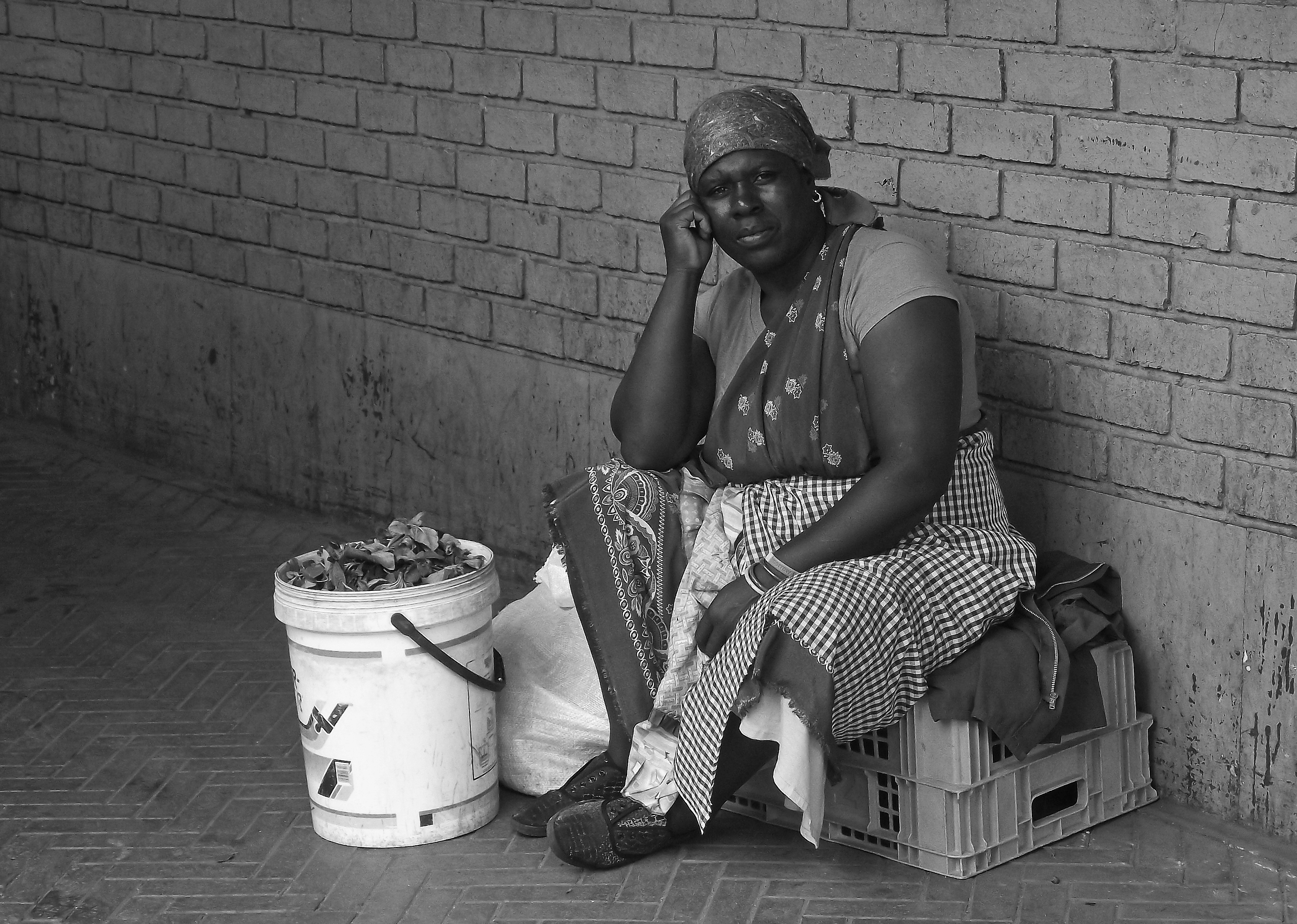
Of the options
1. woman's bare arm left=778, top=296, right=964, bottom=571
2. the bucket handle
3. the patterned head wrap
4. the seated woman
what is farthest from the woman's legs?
the patterned head wrap

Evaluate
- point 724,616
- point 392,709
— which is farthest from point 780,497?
point 392,709

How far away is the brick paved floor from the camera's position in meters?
3.92

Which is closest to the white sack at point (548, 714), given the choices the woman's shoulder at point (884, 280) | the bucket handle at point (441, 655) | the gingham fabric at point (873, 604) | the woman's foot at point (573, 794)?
the woman's foot at point (573, 794)

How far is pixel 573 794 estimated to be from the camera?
438 cm

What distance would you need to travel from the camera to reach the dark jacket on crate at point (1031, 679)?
3904 millimetres

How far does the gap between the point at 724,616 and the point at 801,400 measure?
0.53m

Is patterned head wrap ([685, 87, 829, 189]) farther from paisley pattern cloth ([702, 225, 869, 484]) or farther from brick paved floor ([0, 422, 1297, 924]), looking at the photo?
brick paved floor ([0, 422, 1297, 924])

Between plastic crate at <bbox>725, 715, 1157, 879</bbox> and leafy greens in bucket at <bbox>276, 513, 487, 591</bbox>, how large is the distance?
919mm

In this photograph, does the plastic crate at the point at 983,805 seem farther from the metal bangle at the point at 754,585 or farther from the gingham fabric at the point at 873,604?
the metal bangle at the point at 754,585

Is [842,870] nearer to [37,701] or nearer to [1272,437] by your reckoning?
[1272,437]

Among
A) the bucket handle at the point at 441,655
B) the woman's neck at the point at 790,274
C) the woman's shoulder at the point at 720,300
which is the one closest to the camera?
the bucket handle at the point at 441,655

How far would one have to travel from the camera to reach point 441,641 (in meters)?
4.20

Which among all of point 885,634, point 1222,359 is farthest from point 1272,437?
point 885,634

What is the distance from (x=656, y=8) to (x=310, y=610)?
88.4 inches
